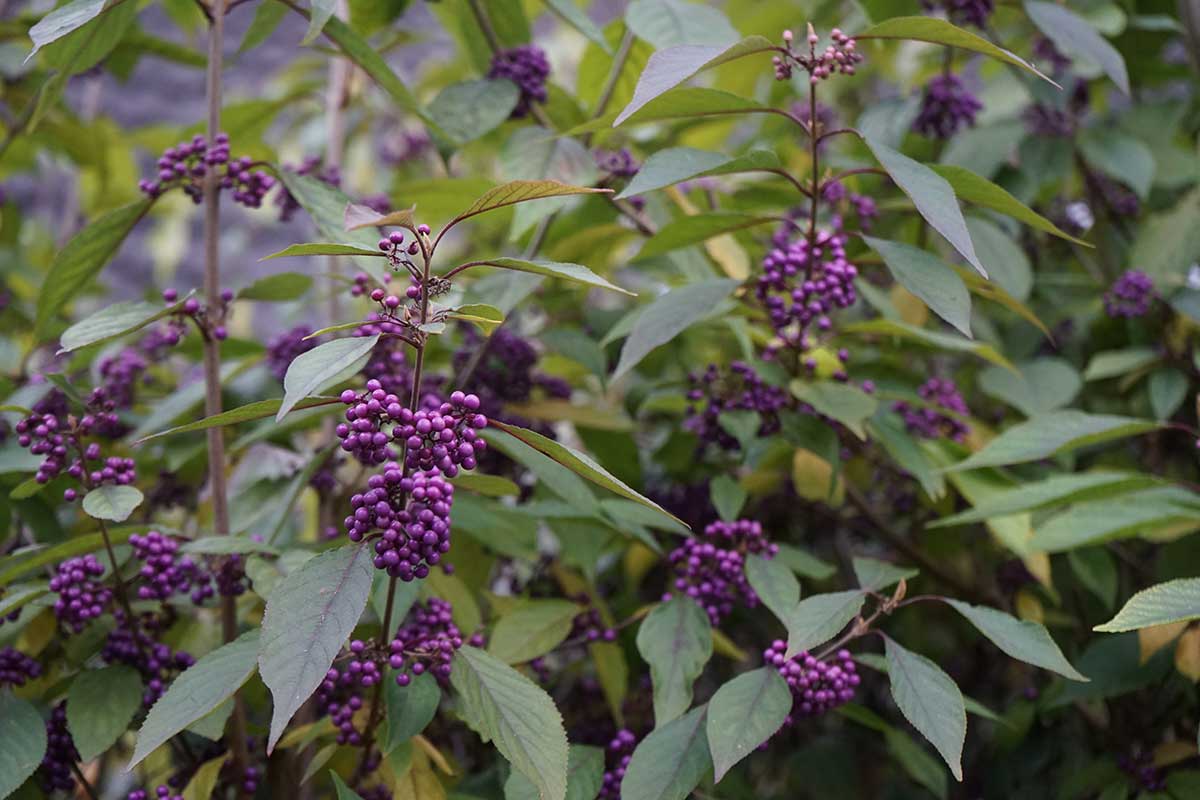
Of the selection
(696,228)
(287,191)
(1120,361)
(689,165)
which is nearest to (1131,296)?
(1120,361)

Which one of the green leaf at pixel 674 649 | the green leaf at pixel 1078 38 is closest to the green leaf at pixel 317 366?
the green leaf at pixel 674 649

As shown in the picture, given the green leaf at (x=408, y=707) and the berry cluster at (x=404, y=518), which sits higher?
the berry cluster at (x=404, y=518)

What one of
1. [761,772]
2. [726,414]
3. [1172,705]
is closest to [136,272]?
[761,772]

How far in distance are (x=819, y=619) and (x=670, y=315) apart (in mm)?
356

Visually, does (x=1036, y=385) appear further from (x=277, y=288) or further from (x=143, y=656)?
(x=143, y=656)

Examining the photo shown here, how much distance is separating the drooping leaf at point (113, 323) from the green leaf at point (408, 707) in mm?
426

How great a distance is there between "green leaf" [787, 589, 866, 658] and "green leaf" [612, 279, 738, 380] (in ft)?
0.96

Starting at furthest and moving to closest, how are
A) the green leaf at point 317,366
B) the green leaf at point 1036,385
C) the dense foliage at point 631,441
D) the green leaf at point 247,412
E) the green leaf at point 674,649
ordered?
the green leaf at point 1036,385 < the green leaf at point 674,649 < the dense foliage at point 631,441 < the green leaf at point 247,412 < the green leaf at point 317,366

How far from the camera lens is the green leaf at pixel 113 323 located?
1050mm

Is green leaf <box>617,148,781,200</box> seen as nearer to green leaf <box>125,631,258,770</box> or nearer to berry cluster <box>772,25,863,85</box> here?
berry cluster <box>772,25,863,85</box>

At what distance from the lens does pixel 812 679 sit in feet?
3.29

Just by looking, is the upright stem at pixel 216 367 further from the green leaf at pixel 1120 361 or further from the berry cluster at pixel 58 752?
the green leaf at pixel 1120 361

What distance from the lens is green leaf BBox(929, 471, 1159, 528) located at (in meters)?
1.18

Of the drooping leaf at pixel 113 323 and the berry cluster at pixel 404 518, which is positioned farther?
the drooping leaf at pixel 113 323
